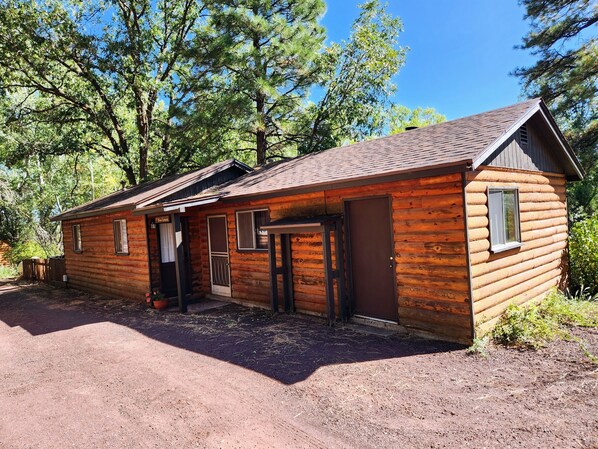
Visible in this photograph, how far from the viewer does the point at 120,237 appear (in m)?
11.7

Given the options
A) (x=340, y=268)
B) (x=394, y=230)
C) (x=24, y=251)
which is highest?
(x=394, y=230)

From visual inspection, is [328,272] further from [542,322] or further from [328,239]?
[542,322]

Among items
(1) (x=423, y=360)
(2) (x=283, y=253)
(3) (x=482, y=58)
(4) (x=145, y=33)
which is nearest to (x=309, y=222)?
(2) (x=283, y=253)

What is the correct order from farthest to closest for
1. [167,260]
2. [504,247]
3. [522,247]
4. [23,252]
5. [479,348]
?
[23,252] < [167,260] < [522,247] < [504,247] < [479,348]

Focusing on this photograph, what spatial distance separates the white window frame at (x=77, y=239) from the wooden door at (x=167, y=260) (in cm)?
544

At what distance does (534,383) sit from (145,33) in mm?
18231

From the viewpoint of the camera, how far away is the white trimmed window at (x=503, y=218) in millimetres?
6223

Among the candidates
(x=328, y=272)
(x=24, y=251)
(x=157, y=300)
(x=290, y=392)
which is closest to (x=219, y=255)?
(x=157, y=300)

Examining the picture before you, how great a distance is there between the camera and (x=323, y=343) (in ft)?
20.1

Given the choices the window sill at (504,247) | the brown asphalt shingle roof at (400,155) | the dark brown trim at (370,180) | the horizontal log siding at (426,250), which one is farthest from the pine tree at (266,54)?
the window sill at (504,247)

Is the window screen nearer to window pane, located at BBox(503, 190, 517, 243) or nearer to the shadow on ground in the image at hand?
the shadow on ground

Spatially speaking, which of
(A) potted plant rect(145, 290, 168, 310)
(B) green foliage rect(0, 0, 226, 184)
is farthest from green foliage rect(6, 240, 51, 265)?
(A) potted plant rect(145, 290, 168, 310)

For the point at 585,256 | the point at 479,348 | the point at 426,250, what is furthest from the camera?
the point at 585,256

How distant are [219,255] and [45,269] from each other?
1090 centimetres
